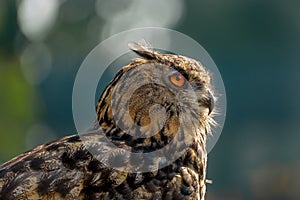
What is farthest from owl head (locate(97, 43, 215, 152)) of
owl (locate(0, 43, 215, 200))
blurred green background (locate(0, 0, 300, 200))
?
blurred green background (locate(0, 0, 300, 200))

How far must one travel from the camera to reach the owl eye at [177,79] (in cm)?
662

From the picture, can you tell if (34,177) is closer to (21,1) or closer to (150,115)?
(150,115)

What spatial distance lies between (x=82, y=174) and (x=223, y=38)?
25.1m

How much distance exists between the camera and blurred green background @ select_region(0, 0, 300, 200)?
16.2 metres

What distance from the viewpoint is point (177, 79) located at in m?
6.65

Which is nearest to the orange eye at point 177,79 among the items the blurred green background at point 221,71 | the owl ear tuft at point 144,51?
the owl ear tuft at point 144,51

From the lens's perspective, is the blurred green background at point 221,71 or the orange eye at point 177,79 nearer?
the orange eye at point 177,79

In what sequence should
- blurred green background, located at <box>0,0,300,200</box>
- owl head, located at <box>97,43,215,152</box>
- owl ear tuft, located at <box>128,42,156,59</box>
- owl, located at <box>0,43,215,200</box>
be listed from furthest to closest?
blurred green background, located at <box>0,0,300,200</box> < owl ear tuft, located at <box>128,42,156,59</box> < owl head, located at <box>97,43,215,152</box> < owl, located at <box>0,43,215,200</box>

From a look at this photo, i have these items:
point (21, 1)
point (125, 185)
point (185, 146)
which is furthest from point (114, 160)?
point (21, 1)

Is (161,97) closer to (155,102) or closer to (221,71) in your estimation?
(155,102)

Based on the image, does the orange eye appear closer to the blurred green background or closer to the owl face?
the owl face

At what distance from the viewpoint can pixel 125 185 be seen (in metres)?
5.98

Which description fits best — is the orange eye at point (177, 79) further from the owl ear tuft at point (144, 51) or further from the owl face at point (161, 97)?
the owl ear tuft at point (144, 51)

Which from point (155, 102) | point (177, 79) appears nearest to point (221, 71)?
point (177, 79)
